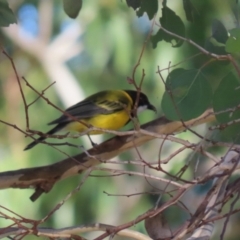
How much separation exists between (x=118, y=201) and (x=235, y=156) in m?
3.42

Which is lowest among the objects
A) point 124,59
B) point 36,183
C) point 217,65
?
point 36,183

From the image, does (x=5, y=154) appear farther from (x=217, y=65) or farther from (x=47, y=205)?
(x=217, y=65)

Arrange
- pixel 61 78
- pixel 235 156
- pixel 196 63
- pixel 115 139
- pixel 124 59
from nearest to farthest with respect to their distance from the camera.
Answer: pixel 235 156 < pixel 115 139 < pixel 196 63 < pixel 124 59 < pixel 61 78

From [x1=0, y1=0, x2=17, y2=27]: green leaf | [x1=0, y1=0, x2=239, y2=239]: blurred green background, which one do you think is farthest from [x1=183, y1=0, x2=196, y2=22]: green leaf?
[x1=0, y1=0, x2=239, y2=239]: blurred green background

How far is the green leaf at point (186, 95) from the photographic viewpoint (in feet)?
5.33

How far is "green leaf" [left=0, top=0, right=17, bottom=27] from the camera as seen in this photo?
68.7 inches

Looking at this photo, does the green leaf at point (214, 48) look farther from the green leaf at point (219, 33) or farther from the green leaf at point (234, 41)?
the green leaf at point (234, 41)

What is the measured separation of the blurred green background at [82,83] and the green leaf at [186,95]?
198 cm

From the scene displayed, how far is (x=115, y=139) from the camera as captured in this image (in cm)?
226

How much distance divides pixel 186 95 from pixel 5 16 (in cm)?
54

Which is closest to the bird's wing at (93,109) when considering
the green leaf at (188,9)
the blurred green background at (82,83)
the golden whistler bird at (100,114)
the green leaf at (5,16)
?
the golden whistler bird at (100,114)

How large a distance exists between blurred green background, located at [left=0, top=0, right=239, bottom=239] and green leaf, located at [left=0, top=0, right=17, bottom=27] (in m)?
1.98

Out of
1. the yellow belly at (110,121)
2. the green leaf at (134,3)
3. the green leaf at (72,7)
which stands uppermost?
the green leaf at (72,7)

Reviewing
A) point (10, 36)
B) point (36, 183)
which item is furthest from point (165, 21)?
point (10, 36)
